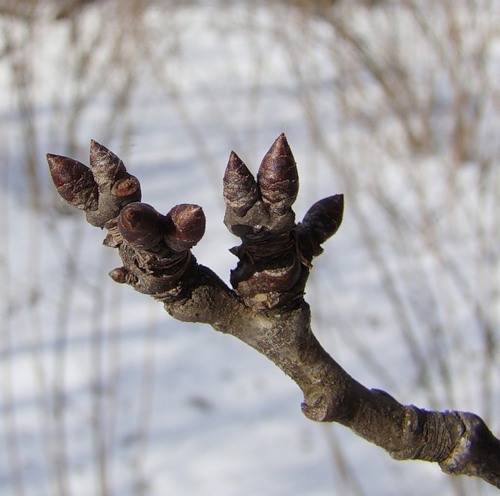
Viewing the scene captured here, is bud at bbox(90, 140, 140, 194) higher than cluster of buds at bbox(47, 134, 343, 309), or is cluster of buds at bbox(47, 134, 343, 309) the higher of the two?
bud at bbox(90, 140, 140, 194)

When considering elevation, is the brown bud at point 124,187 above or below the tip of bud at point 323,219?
below

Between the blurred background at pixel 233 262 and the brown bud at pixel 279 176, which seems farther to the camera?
the blurred background at pixel 233 262

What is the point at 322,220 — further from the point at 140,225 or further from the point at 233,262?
the point at 233,262

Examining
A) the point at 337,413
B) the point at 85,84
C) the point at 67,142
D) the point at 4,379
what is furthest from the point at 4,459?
the point at 337,413

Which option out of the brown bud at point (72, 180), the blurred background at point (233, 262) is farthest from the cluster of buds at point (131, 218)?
the blurred background at point (233, 262)

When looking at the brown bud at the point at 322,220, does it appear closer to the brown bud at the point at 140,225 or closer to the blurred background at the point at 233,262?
the brown bud at the point at 140,225

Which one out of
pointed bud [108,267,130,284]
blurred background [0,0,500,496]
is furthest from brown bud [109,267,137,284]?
blurred background [0,0,500,496]

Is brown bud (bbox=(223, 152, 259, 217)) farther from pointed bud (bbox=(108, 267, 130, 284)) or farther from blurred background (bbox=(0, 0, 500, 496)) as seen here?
blurred background (bbox=(0, 0, 500, 496))

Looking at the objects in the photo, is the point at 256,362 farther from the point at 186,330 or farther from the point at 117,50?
the point at 117,50
